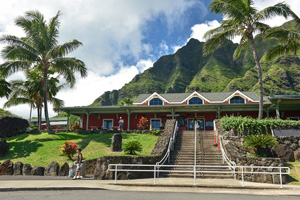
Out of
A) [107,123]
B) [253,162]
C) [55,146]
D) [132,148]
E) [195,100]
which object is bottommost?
[55,146]

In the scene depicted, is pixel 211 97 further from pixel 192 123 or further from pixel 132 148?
pixel 132 148

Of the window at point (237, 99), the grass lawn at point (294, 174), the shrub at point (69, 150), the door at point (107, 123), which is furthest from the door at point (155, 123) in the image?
the grass lawn at point (294, 174)

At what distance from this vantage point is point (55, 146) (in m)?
18.7

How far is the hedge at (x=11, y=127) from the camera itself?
77.8 ft

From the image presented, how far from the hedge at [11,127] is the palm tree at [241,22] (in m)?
20.2

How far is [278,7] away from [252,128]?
31.8ft

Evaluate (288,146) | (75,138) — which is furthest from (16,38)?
(288,146)

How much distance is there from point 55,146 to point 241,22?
17.6m

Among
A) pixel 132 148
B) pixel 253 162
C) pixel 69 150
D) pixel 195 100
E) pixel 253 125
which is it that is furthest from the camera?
pixel 195 100

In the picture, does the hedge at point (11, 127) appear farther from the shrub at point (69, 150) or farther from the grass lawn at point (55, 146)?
the shrub at point (69, 150)

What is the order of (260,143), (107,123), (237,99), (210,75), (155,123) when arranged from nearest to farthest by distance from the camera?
1. (260,143)
2. (155,123)
3. (237,99)
4. (107,123)
5. (210,75)

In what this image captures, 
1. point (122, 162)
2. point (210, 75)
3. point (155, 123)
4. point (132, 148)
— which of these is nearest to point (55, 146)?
point (132, 148)

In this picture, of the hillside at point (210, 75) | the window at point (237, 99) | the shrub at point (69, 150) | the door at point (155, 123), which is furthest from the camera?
the hillside at point (210, 75)

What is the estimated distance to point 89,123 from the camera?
1200 inches
